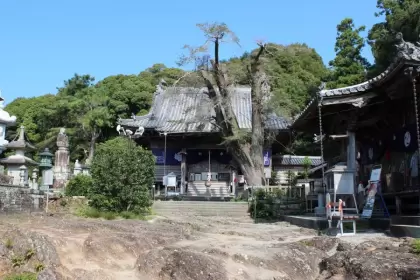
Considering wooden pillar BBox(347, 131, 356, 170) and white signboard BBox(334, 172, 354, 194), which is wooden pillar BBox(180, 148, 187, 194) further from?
white signboard BBox(334, 172, 354, 194)

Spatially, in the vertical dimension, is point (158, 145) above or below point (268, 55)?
below

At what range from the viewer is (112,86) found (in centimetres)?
5197

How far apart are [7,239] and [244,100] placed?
92.9 ft

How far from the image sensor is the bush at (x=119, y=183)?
1638 centimetres

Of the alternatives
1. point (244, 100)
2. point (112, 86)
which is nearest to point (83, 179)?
→ point (244, 100)

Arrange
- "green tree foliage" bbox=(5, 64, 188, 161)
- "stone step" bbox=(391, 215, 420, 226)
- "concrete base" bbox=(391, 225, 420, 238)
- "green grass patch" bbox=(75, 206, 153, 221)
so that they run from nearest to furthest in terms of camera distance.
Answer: "concrete base" bbox=(391, 225, 420, 238) < "stone step" bbox=(391, 215, 420, 226) < "green grass patch" bbox=(75, 206, 153, 221) < "green tree foliage" bbox=(5, 64, 188, 161)

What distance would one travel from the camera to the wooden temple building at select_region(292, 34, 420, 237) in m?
11.3

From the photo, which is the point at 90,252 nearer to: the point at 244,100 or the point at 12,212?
the point at 12,212

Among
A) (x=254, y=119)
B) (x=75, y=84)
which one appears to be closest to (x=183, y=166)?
(x=254, y=119)

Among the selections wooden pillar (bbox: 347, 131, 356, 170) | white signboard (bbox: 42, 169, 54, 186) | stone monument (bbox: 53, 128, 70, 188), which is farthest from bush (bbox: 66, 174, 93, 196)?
wooden pillar (bbox: 347, 131, 356, 170)

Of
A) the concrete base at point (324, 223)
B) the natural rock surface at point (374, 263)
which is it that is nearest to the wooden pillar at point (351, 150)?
the concrete base at point (324, 223)

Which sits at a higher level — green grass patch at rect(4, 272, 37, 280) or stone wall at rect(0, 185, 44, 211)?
stone wall at rect(0, 185, 44, 211)

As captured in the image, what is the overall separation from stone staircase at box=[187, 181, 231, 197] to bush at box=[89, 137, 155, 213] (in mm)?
13010

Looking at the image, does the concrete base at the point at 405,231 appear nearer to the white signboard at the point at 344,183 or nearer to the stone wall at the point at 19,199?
the white signboard at the point at 344,183
